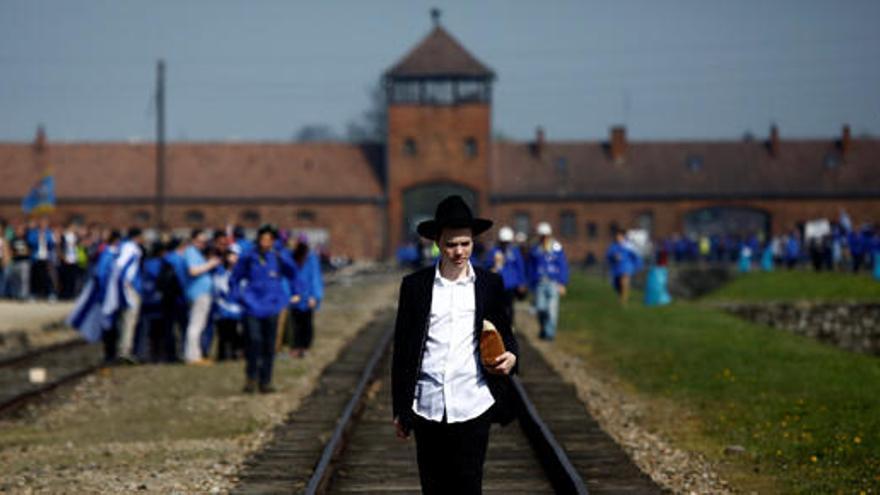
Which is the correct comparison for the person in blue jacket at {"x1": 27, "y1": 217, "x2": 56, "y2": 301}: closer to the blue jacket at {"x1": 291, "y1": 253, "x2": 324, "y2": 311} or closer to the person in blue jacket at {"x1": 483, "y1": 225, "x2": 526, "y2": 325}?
the blue jacket at {"x1": 291, "y1": 253, "x2": 324, "y2": 311}

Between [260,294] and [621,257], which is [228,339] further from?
[621,257]

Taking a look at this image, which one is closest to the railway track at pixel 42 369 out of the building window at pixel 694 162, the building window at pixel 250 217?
the building window at pixel 250 217

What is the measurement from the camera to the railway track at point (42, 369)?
53.0 feet

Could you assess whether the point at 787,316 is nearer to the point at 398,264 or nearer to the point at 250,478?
the point at 250,478

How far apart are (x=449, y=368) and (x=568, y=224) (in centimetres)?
7356

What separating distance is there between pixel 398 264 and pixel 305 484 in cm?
A: 6231

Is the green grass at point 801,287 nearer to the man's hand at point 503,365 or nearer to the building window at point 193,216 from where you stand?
the man's hand at point 503,365

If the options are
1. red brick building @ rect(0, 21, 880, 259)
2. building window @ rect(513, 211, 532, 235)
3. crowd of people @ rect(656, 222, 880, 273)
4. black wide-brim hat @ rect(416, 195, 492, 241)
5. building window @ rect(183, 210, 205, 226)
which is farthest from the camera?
building window @ rect(513, 211, 532, 235)

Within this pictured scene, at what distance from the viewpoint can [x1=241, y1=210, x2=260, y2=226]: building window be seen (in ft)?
256

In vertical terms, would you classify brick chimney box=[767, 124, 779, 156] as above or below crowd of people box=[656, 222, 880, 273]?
above

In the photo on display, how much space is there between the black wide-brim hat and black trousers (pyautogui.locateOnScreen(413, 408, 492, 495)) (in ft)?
2.86

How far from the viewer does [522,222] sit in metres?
79.1

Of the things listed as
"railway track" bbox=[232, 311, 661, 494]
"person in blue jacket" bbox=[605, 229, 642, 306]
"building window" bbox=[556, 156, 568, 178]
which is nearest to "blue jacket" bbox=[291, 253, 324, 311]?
"railway track" bbox=[232, 311, 661, 494]

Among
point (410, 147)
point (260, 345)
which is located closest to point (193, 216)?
point (410, 147)
